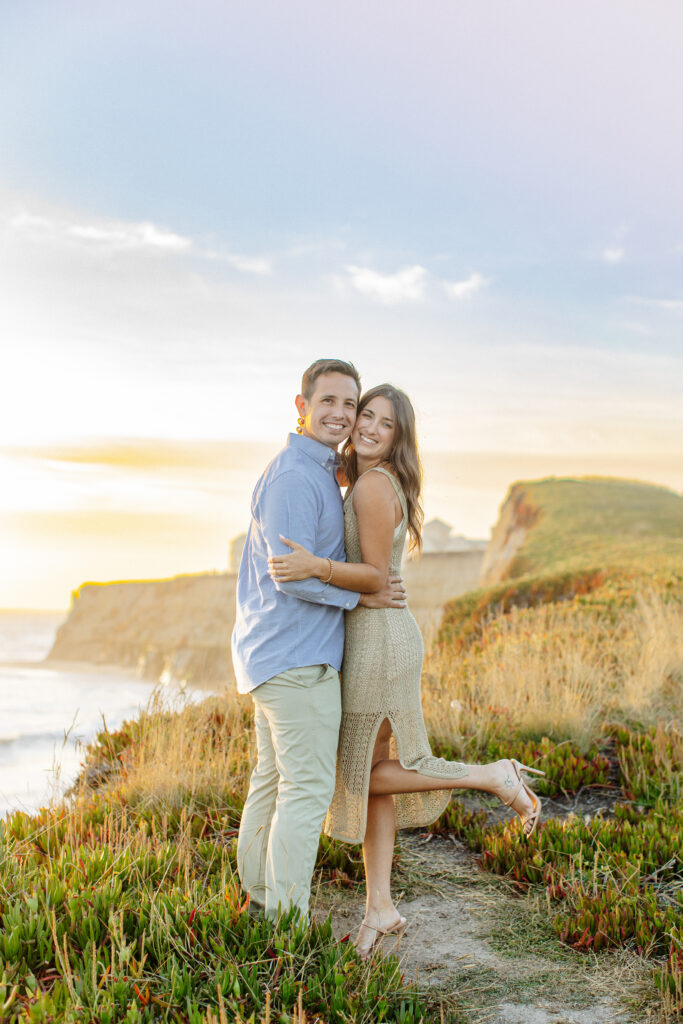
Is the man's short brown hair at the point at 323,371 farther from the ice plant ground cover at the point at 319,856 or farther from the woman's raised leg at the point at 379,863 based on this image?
the ice plant ground cover at the point at 319,856

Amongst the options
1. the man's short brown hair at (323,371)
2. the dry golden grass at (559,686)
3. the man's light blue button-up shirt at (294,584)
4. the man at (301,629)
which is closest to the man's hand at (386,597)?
the man at (301,629)

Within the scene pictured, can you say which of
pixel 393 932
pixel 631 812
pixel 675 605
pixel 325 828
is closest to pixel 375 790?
pixel 325 828

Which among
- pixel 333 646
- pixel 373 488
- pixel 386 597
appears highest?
pixel 373 488

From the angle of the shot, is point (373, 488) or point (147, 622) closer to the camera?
point (373, 488)

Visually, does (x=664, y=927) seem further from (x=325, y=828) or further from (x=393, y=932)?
(x=325, y=828)

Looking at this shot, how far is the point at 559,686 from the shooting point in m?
7.30

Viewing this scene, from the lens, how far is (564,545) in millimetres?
24719

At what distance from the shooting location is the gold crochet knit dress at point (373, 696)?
11.6 feet

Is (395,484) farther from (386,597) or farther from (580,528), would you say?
(580,528)

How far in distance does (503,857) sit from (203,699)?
3458 mm

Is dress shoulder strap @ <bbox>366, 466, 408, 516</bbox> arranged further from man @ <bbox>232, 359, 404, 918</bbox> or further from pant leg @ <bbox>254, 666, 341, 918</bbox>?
pant leg @ <bbox>254, 666, 341, 918</bbox>

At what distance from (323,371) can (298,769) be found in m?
1.74

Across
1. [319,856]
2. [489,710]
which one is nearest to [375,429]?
[319,856]

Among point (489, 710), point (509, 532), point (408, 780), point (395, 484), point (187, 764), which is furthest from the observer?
point (509, 532)
